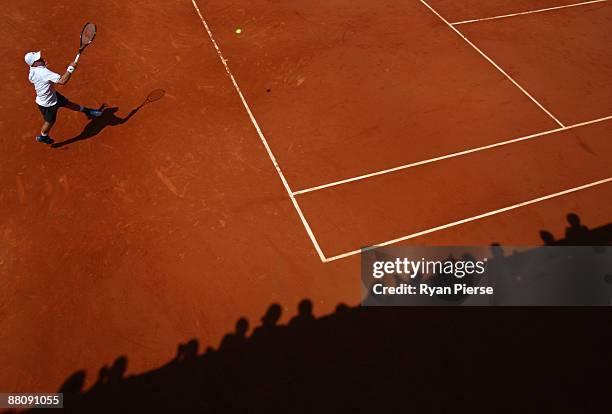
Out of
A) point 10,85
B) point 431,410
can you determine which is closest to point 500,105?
point 431,410

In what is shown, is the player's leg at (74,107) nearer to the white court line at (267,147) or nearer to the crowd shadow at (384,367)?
the white court line at (267,147)

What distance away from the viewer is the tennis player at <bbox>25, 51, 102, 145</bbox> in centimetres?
706

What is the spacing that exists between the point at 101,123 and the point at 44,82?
5.05 feet

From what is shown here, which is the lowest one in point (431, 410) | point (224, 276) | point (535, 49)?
point (431, 410)

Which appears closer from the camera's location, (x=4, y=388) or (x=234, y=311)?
(x=4, y=388)

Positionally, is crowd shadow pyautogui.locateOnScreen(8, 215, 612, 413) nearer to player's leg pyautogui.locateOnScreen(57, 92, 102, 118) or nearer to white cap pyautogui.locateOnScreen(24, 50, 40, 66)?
player's leg pyautogui.locateOnScreen(57, 92, 102, 118)

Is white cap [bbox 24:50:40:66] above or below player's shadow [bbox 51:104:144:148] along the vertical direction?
above

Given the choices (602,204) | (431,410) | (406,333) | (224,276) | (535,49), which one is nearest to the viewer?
(431,410)

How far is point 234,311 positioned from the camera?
602 centimetres

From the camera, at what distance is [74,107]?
26.0 ft

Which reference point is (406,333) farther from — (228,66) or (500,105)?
(228,66)

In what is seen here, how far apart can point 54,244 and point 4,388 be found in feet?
7.14

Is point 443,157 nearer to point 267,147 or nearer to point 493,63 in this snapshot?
point 267,147

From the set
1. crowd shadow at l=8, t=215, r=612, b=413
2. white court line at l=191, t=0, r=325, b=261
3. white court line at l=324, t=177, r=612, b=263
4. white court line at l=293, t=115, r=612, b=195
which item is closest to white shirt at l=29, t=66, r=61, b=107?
white court line at l=191, t=0, r=325, b=261
